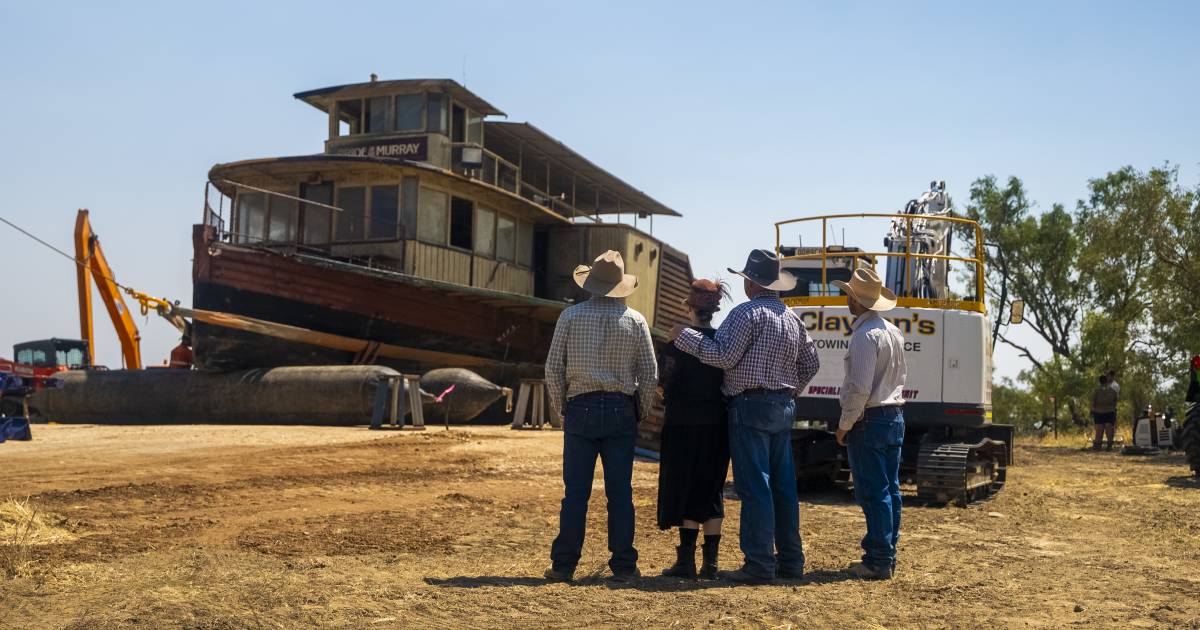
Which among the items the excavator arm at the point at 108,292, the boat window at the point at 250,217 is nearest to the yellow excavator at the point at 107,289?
the excavator arm at the point at 108,292

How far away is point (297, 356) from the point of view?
20828mm

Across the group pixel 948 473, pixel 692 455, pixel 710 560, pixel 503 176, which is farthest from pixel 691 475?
pixel 503 176

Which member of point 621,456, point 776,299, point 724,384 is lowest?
point 621,456

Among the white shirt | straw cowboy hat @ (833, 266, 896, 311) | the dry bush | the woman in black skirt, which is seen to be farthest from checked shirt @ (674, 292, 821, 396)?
the dry bush

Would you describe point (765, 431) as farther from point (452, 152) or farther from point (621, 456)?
point (452, 152)

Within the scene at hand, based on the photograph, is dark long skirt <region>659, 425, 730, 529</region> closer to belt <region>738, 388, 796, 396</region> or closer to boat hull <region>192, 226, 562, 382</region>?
belt <region>738, 388, 796, 396</region>

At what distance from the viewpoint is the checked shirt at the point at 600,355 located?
6.59 m

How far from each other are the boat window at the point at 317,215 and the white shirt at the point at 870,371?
1598 cm

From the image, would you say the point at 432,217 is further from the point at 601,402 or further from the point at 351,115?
the point at 601,402

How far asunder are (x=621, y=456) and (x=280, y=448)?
8635 millimetres

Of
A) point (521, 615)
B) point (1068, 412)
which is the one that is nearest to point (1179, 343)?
point (1068, 412)

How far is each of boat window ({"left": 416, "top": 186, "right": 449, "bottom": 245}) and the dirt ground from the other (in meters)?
8.61

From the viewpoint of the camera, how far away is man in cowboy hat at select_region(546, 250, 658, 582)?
6539mm

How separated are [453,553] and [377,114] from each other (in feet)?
57.3
